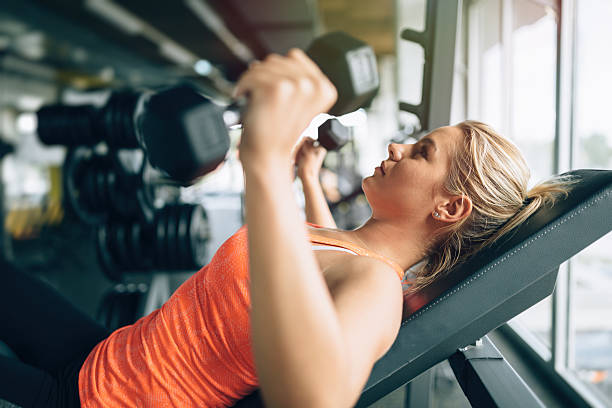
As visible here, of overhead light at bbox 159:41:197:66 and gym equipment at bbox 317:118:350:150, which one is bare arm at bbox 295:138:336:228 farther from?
overhead light at bbox 159:41:197:66

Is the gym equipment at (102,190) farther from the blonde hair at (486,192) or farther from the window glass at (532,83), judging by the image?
the window glass at (532,83)

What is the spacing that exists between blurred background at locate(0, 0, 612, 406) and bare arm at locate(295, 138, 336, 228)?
0.07m

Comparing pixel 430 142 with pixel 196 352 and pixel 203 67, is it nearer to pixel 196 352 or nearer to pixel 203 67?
pixel 196 352

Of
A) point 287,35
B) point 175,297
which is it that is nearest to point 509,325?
point 175,297

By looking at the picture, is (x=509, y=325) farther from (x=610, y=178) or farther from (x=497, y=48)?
(x=497, y=48)

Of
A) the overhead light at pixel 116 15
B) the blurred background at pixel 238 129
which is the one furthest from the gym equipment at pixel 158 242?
the overhead light at pixel 116 15

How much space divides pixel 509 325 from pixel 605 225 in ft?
4.35

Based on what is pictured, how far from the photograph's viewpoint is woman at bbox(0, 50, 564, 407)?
0.46 m

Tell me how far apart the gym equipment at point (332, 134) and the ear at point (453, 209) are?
43 centimetres

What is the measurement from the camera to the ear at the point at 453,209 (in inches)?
35.2

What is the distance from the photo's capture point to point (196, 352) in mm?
801

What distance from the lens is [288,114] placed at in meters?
0.47

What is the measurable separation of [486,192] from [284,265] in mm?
612

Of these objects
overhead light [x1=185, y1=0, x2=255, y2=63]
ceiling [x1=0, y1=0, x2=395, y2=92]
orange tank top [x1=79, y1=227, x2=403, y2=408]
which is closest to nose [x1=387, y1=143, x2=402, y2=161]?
orange tank top [x1=79, y1=227, x2=403, y2=408]
